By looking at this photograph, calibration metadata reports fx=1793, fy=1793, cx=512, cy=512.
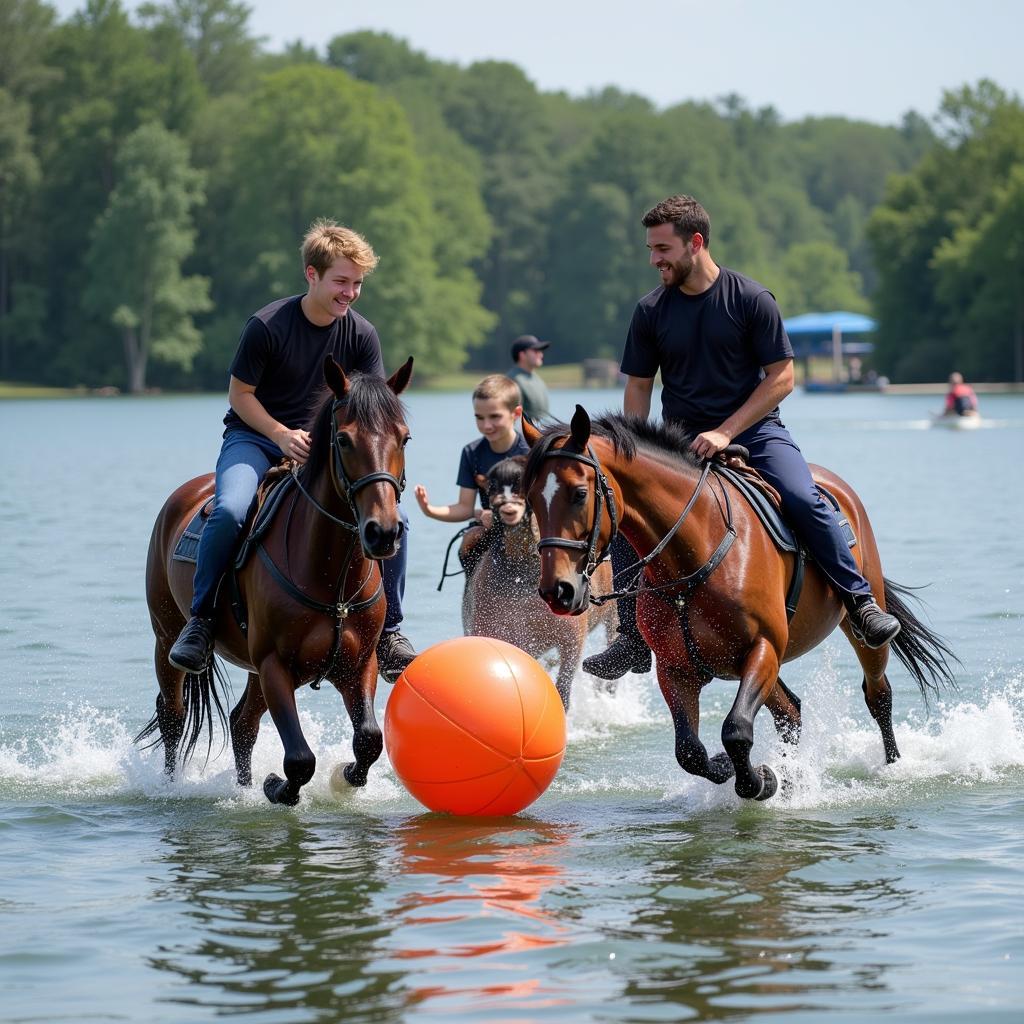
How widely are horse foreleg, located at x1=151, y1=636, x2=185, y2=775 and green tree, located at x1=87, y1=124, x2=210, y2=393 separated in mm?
83214

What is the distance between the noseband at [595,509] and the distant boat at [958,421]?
1892 inches

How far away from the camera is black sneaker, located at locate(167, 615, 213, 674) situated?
372 inches

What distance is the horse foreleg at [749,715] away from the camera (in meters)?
8.71

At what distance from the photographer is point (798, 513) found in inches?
373

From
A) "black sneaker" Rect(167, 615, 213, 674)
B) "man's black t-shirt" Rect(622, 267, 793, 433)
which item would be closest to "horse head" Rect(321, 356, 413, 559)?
"black sneaker" Rect(167, 615, 213, 674)

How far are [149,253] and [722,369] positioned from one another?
87.1 m

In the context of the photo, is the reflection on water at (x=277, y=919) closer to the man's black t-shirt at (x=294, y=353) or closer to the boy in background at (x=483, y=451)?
the man's black t-shirt at (x=294, y=353)

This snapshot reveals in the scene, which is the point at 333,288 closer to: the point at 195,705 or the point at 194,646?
the point at 194,646

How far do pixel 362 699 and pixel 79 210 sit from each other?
93.7 metres

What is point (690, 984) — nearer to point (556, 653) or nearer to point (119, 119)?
point (556, 653)

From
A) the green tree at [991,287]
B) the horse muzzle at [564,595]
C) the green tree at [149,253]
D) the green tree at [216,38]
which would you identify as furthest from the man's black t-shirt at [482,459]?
the green tree at [216,38]

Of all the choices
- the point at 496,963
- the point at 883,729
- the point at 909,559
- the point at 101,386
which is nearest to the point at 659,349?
the point at 883,729

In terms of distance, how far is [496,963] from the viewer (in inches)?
277

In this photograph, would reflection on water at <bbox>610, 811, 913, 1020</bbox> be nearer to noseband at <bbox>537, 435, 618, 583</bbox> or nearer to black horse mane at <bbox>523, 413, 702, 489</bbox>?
noseband at <bbox>537, 435, 618, 583</bbox>
